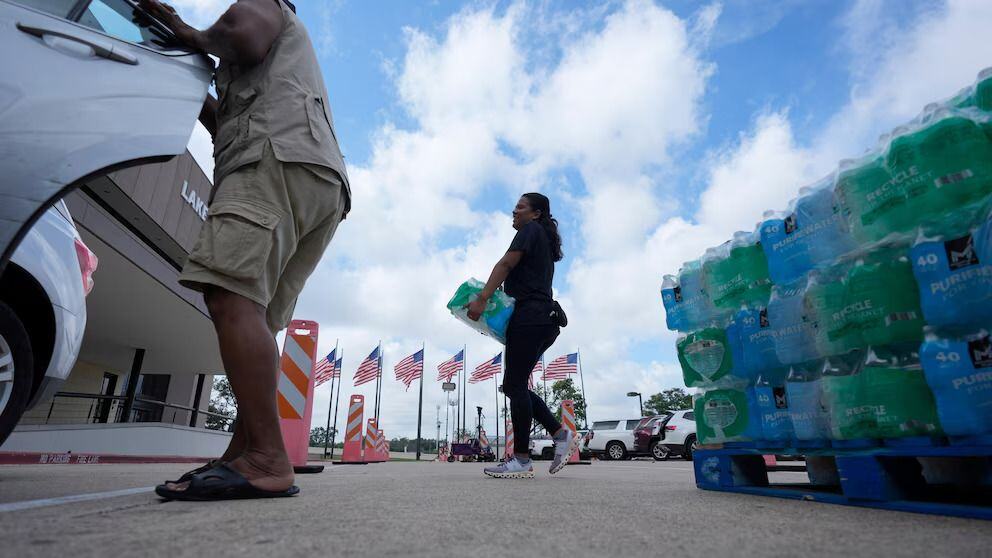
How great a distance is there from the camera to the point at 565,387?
41.4 m

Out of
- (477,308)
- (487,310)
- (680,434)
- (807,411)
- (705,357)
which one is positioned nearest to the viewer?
(807,411)

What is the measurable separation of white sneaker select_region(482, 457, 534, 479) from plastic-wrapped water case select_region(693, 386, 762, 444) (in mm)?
1391

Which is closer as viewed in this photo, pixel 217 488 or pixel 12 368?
pixel 217 488

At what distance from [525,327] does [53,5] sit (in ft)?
9.63


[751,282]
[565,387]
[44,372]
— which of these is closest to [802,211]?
[751,282]

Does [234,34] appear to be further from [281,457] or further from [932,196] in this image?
[932,196]

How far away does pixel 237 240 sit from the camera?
176 centimetres

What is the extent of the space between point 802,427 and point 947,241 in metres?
0.93

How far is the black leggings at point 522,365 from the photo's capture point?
3725 millimetres

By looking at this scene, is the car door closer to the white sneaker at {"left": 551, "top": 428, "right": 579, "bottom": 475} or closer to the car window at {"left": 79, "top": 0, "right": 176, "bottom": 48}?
the car window at {"left": 79, "top": 0, "right": 176, "bottom": 48}

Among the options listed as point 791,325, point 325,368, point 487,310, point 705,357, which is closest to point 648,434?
point 325,368

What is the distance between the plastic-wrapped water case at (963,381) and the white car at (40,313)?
365cm

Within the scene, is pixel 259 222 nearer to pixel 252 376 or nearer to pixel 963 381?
pixel 252 376

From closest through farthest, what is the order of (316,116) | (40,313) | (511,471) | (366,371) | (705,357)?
(316,116)
(40,313)
(705,357)
(511,471)
(366,371)
